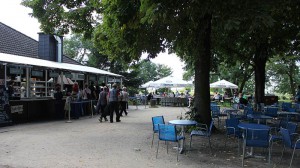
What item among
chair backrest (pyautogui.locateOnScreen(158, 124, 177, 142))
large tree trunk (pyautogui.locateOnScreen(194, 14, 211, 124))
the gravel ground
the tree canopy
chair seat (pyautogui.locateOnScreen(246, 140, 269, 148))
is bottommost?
the gravel ground

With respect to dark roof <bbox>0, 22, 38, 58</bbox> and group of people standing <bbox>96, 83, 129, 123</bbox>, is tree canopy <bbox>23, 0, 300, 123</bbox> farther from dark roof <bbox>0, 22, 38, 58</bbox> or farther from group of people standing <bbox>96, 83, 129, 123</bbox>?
dark roof <bbox>0, 22, 38, 58</bbox>

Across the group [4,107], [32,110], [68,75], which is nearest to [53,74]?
[68,75]

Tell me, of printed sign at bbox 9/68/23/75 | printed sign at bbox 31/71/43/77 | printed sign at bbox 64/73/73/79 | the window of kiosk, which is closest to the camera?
printed sign at bbox 9/68/23/75

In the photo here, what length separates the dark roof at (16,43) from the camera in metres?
19.7

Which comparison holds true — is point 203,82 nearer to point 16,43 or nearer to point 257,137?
point 257,137

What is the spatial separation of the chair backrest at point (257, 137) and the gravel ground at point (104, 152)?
58 centimetres

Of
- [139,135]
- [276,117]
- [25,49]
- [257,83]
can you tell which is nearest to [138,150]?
[139,135]

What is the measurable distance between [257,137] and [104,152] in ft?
12.5

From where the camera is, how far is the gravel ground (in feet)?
23.5

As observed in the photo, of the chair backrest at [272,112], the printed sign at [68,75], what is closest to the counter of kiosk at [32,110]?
the printed sign at [68,75]

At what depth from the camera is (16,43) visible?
2122 cm

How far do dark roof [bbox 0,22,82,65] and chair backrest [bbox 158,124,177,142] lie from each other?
562 inches

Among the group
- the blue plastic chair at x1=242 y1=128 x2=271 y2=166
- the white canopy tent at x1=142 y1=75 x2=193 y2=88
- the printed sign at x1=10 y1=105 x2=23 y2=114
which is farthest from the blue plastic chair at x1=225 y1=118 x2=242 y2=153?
the white canopy tent at x1=142 y1=75 x2=193 y2=88

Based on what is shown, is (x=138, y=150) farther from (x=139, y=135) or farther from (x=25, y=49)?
(x=25, y=49)
